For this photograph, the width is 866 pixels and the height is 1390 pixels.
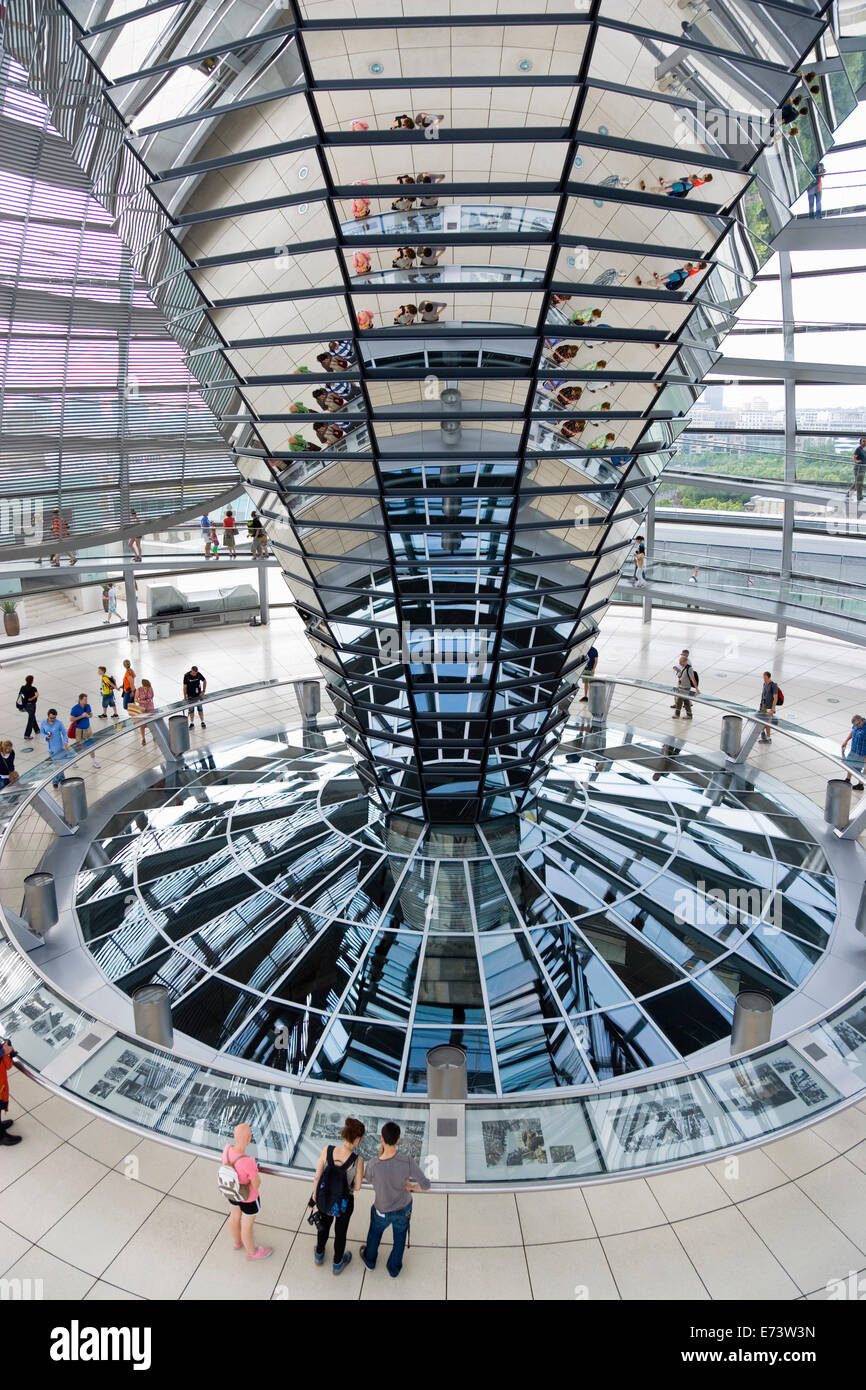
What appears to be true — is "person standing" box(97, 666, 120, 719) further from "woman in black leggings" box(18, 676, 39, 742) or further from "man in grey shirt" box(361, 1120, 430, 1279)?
"man in grey shirt" box(361, 1120, 430, 1279)

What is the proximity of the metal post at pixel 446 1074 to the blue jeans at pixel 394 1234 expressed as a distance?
1.86m

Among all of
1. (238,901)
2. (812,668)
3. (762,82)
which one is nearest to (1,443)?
(238,901)

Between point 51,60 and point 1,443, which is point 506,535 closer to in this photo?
point 51,60

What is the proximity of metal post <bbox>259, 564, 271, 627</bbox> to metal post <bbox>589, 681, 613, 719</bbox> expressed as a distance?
15035 millimetres

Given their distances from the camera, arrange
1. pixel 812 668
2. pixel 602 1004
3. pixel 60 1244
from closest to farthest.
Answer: pixel 60 1244
pixel 602 1004
pixel 812 668

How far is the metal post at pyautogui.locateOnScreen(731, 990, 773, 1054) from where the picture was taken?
11.1 m

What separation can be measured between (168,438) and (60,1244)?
24742mm

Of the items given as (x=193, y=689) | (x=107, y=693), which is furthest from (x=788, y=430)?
(x=107, y=693)

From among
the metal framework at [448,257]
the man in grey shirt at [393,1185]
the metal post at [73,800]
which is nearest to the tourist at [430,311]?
the metal framework at [448,257]

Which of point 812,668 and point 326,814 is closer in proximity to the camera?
point 326,814

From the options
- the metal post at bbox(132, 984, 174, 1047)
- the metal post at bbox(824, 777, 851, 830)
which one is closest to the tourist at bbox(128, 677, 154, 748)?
the metal post at bbox(132, 984, 174, 1047)

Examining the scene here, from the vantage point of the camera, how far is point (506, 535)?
40.9 feet

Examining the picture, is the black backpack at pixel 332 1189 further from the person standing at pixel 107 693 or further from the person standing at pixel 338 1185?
the person standing at pixel 107 693

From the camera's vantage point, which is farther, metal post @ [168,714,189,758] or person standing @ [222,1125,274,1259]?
metal post @ [168,714,189,758]
